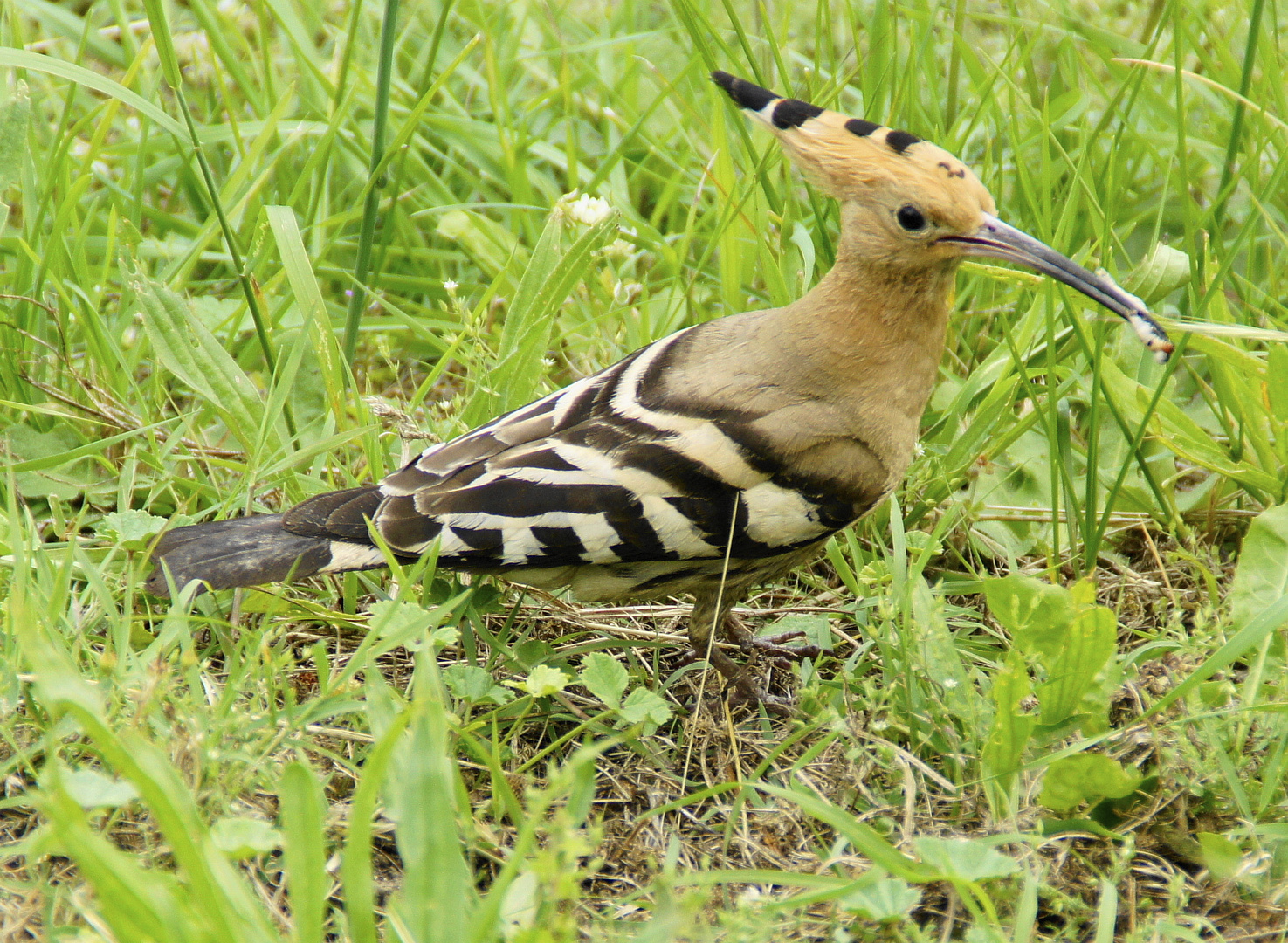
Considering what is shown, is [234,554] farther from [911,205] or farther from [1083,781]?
[1083,781]

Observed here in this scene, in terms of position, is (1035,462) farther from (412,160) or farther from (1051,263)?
(412,160)

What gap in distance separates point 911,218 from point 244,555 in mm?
1458

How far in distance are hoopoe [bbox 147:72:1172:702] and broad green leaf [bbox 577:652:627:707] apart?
0.71 ft

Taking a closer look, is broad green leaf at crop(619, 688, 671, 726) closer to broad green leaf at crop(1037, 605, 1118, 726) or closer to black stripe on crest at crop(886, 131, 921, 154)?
broad green leaf at crop(1037, 605, 1118, 726)

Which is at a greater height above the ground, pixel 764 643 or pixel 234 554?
pixel 234 554

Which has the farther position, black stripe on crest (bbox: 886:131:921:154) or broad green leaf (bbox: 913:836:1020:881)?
black stripe on crest (bbox: 886:131:921:154)

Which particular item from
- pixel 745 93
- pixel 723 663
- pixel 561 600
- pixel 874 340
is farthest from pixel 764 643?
pixel 745 93

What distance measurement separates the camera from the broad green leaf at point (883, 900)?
5.36 ft

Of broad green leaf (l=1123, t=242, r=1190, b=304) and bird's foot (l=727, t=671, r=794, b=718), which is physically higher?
broad green leaf (l=1123, t=242, r=1190, b=304)

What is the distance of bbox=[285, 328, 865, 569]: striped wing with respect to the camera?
2.31 m

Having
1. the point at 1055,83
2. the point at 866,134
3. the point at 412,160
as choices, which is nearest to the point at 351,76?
the point at 412,160

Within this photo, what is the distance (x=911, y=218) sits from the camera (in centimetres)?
235

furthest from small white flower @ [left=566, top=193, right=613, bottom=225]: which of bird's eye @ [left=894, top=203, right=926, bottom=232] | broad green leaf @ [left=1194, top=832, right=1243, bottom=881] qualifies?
broad green leaf @ [left=1194, top=832, right=1243, bottom=881]

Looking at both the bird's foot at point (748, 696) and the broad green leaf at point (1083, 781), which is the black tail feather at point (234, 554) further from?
the broad green leaf at point (1083, 781)
